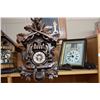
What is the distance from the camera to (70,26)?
3.79 ft

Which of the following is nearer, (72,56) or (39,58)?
(39,58)

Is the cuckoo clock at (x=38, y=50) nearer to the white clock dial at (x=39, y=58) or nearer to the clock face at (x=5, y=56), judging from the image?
the white clock dial at (x=39, y=58)

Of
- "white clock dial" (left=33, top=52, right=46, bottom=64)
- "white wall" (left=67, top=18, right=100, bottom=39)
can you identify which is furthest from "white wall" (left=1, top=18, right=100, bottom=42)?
"white clock dial" (left=33, top=52, right=46, bottom=64)

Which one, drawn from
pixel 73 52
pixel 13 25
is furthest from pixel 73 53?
pixel 13 25

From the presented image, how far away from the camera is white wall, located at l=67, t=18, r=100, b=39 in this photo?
114 cm

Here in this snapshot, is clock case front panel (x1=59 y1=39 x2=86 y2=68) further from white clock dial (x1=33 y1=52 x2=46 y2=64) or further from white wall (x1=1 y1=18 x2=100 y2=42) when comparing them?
white clock dial (x1=33 y1=52 x2=46 y2=64)

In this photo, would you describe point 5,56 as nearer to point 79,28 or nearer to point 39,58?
point 39,58

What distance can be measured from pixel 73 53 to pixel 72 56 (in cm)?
2

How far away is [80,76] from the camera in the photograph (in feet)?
3.68

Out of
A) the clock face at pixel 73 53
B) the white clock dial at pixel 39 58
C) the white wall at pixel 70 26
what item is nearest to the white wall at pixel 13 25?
the white wall at pixel 70 26
